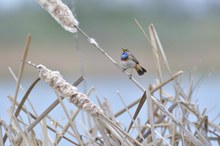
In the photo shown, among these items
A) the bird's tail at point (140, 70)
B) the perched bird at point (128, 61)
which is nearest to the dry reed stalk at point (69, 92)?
the bird's tail at point (140, 70)

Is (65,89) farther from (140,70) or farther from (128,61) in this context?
(128,61)

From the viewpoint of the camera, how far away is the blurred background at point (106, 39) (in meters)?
10.7

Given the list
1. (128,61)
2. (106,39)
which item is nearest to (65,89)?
(128,61)

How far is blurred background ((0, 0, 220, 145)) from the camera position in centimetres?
1072

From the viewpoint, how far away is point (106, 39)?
40.5 ft

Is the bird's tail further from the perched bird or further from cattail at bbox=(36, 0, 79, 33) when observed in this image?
cattail at bbox=(36, 0, 79, 33)

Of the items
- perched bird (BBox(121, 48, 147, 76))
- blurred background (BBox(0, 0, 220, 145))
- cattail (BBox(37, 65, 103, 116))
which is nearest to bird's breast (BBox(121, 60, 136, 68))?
perched bird (BBox(121, 48, 147, 76))

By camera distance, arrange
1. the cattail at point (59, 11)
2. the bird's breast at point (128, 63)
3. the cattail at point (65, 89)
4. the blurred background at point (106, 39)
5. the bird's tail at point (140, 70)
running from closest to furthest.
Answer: the cattail at point (65, 89) → the cattail at point (59, 11) → the bird's tail at point (140, 70) → the bird's breast at point (128, 63) → the blurred background at point (106, 39)

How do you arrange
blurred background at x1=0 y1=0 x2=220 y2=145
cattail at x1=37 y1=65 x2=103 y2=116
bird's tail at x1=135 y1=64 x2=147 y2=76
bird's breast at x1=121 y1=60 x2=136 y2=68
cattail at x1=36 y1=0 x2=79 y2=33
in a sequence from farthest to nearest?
1. blurred background at x1=0 y1=0 x2=220 y2=145
2. bird's breast at x1=121 y1=60 x2=136 y2=68
3. bird's tail at x1=135 y1=64 x2=147 y2=76
4. cattail at x1=36 y1=0 x2=79 y2=33
5. cattail at x1=37 y1=65 x2=103 y2=116

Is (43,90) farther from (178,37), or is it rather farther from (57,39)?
(178,37)

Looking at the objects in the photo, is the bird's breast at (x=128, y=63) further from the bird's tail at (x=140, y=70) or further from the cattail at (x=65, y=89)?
the cattail at (x=65, y=89)

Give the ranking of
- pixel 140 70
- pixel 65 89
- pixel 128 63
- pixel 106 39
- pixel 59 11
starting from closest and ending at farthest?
pixel 65 89, pixel 59 11, pixel 140 70, pixel 128 63, pixel 106 39

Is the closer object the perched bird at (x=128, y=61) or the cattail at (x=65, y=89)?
the cattail at (x=65, y=89)

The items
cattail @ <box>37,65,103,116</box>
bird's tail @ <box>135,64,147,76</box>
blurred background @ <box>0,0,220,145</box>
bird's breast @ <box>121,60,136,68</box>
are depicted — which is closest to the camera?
cattail @ <box>37,65,103,116</box>
